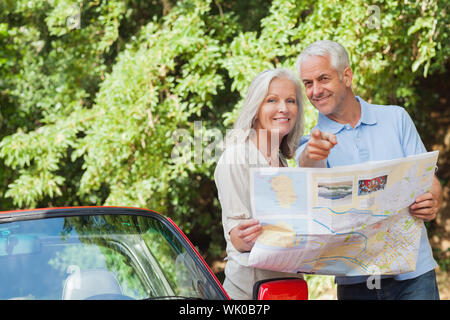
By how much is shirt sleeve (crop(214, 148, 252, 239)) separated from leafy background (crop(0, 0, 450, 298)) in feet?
9.82

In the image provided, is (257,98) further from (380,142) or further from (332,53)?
(380,142)

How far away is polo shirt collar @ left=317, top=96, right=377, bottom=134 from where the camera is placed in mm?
2316

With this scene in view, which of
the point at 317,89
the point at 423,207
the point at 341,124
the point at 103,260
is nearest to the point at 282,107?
the point at 317,89

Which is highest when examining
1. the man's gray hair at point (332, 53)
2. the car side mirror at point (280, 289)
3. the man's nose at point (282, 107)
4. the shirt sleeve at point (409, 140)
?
the man's gray hair at point (332, 53)

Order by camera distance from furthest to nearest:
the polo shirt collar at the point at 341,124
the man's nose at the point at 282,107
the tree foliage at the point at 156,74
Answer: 1. the tree foliage at the point at 156,74
2. the polo shirt collar at the point at 341,124
3. the man's nose at the point at 282,107

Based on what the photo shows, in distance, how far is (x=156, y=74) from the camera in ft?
20.1

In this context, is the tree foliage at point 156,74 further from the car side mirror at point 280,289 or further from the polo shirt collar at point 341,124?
the car side mirror at point 280,289

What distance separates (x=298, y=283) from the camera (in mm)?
2043

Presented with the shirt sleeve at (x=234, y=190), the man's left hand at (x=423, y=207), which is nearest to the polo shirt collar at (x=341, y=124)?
the man's left hand at (x=423, y=207)

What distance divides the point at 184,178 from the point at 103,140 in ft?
4.39

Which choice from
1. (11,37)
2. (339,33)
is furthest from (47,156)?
(339,33)

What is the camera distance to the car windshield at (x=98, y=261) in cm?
201

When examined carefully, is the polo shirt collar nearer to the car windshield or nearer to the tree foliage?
the car windshield

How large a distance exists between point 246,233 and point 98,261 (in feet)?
2.01
